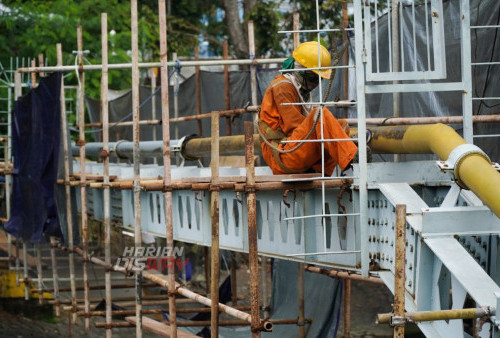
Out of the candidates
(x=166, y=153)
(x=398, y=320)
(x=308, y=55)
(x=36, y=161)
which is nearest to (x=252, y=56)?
(x=166, y=153)

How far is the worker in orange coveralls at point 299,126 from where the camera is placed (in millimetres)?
8250

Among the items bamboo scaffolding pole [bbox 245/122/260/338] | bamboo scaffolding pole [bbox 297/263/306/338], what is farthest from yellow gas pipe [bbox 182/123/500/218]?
bamboo scaffolding pole [bbox 297/263/306/338]

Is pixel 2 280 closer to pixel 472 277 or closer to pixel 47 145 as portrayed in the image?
pixel 47 145

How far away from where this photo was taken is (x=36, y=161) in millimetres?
15820

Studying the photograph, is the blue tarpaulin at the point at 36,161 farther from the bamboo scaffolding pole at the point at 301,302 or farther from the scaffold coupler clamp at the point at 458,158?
the scaffold coupler clamp at the point at 458,158

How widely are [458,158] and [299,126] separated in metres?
2.35

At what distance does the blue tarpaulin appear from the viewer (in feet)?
50.3

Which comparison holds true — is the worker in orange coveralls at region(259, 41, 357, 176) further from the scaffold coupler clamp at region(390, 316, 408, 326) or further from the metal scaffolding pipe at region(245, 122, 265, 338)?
the scaffold coupler clamp at region(390, 316, 408, 326)

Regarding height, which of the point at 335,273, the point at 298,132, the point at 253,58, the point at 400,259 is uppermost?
the point at 253,58

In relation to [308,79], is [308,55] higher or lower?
higher

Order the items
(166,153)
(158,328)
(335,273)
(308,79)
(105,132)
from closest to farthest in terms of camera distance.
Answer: (308,79) < (166,153) < (335,273) < (158,328) < (105,132)

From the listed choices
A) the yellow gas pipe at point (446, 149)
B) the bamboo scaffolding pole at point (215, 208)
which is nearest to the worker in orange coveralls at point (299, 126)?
the yellow gas pipe at point (446, 149)

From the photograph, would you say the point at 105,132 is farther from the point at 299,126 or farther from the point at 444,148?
the point at 444,148

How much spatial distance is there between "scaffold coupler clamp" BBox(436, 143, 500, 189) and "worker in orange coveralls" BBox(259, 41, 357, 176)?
162 cm
